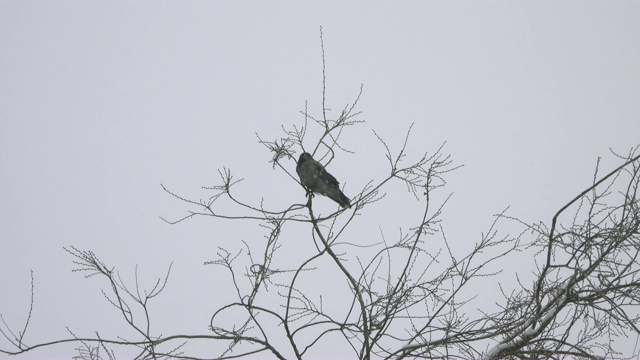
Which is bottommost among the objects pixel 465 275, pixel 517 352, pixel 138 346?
pixel 517 352

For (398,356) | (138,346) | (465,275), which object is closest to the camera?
(138,346)

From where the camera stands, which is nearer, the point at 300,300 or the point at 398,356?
the point at 398,356

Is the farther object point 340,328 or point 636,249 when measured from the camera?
point 340,328

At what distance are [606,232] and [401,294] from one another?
1133 mm

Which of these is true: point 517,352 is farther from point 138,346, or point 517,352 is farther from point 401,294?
point 138,346

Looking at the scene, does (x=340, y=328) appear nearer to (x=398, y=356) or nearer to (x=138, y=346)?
(x=398, y=356)

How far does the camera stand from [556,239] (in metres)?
3.17

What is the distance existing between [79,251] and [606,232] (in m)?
2.88

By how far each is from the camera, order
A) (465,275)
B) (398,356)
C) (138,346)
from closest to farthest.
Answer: (138,346), (398,356), (465,275)

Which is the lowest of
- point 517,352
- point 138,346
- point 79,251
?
point 517,352

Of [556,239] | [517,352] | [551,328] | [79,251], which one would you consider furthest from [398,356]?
[79,251]

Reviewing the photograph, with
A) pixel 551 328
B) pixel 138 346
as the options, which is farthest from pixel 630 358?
pixel 138 346

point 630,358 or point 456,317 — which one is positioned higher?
point 456,317

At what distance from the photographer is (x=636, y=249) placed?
3.11 metres
